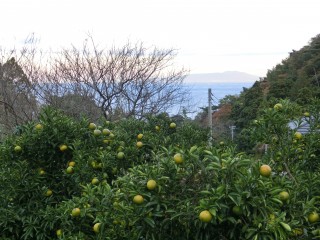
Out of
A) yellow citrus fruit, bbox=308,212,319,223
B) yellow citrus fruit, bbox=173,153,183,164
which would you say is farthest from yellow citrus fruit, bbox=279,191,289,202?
yellow citrus fruit, bbox=173,153,183,164

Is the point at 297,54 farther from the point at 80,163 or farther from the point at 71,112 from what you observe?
the point at 80,163

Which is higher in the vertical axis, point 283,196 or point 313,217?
point 283,196

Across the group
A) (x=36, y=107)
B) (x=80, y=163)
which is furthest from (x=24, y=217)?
(x=36, y=107)

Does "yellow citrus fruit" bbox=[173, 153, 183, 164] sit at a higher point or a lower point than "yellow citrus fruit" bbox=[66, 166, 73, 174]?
higher

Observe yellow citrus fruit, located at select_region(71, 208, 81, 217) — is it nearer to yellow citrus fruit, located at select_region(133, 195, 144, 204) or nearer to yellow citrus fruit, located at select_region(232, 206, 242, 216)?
yellow citrus fruit, located at select_region(133, 195, 144, 204)

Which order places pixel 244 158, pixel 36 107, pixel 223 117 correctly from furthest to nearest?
pixel 223 117, pixel 36 107, pixel 244 158

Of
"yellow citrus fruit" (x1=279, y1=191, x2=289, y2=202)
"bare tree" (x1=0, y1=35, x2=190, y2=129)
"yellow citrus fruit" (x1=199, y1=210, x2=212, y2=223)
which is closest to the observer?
"yellow citrus fruit" (x1=199, y1=210, x2=212, y2=223)

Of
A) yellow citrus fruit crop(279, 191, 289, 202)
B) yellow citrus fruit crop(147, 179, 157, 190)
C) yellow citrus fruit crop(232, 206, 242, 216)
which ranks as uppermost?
yellow citrus fruit crop(147, 179, 157, 190)

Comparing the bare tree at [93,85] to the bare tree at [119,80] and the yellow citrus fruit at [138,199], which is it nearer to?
the bare tree at [119,80]

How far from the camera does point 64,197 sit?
10.3 ft

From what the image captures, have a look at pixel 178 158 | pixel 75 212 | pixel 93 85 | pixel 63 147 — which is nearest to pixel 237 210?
pixel 178 158

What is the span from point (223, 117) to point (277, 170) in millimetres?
26323

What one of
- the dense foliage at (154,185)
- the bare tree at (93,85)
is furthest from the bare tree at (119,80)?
the dense foliage at (154,185)

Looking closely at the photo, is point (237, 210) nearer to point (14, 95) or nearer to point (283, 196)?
point (283, 196)
